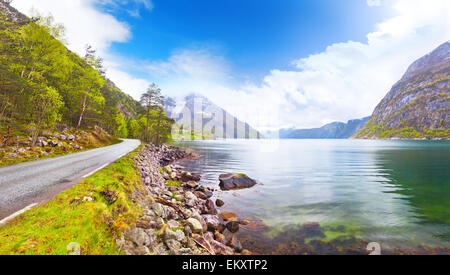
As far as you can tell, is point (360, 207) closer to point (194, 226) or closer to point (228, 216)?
point (228, 216)

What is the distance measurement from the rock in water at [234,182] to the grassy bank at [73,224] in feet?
51.5

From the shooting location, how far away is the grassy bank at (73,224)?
4.96 m

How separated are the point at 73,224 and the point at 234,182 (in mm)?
19504

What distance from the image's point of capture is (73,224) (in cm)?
607

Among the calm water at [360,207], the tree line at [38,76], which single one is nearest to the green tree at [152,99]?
the tree line at [38,76]

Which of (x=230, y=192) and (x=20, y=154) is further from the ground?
(x=20, y=154)

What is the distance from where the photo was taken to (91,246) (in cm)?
560

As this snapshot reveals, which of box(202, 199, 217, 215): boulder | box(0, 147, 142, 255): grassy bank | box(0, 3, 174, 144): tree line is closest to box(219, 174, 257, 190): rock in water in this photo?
box(202, 199, 217, 215): boulder

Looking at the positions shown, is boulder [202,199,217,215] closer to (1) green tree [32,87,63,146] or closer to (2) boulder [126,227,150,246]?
(2) boulder [126,227,150,246]

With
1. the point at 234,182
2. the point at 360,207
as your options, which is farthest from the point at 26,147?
the point at 360,207
